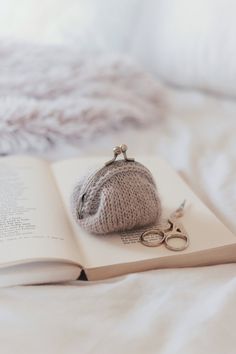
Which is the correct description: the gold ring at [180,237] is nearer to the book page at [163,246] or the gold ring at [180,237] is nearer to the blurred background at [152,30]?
the book page at [163,246]

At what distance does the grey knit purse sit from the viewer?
508 millimetres

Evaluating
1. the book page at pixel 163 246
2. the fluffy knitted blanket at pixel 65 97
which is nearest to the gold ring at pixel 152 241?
the book page at pixel 163 246

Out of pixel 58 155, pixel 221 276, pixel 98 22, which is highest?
pixel 98 22

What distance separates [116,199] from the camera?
51cm

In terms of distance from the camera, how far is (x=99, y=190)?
0.52 m

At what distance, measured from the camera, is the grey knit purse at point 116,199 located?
1.67ft

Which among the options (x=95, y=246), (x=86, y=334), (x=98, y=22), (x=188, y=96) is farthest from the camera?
(x=98, y=22)

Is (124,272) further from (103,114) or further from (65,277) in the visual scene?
(103,114)

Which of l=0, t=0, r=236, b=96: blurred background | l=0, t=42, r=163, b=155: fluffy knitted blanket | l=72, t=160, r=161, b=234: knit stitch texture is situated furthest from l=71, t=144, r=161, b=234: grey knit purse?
l=0, t=0, r=236, b=96: blurred background

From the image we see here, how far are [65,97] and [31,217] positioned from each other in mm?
388

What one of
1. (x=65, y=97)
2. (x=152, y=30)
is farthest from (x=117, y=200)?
(x=152, y=30)

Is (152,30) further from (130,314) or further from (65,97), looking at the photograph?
(130,314)

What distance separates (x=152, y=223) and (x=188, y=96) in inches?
23.4

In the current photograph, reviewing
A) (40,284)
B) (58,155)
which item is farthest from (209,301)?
(58,155)
